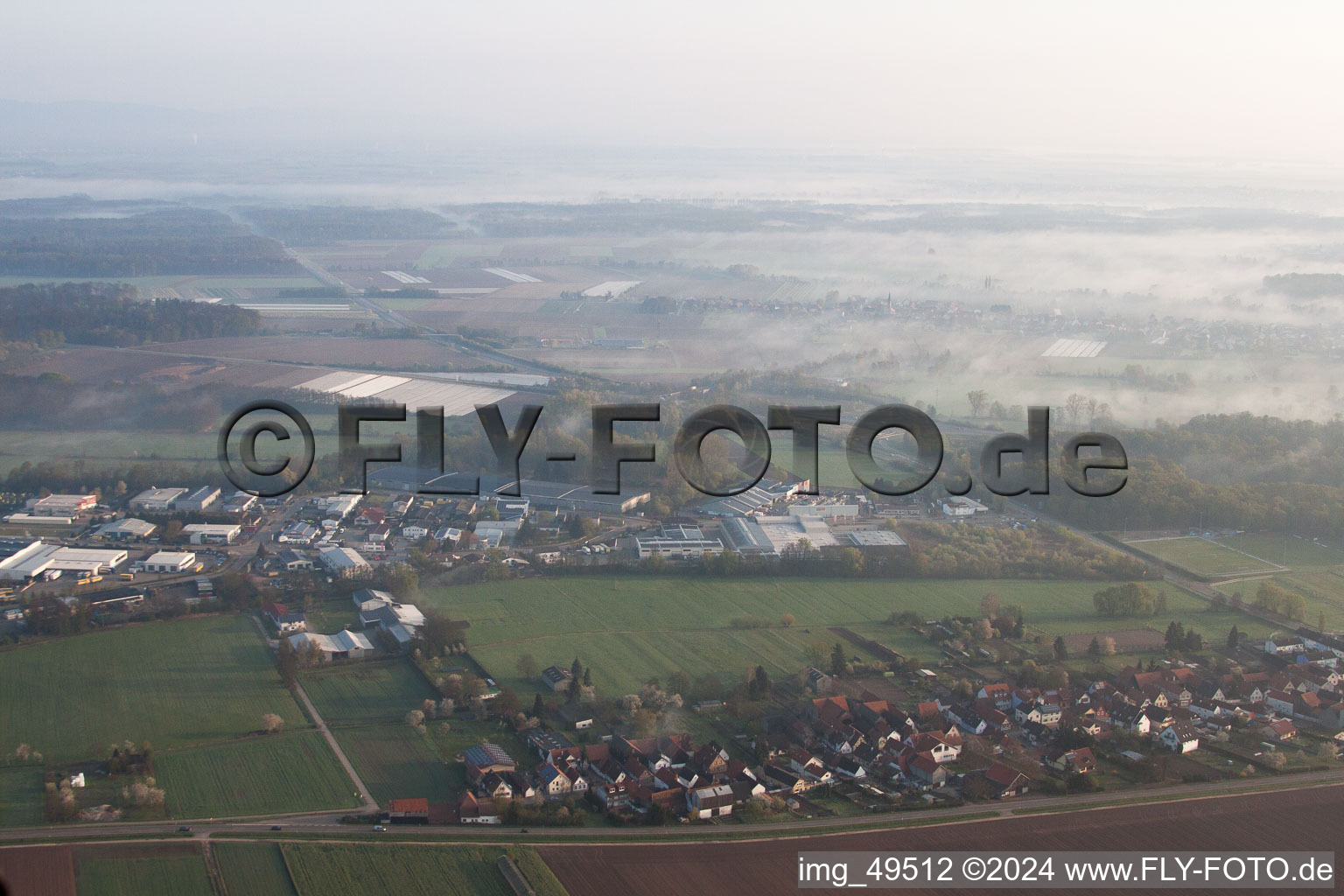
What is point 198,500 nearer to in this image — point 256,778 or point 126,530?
point 126,530

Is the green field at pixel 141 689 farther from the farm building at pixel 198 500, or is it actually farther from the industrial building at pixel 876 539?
the industrial building at pixel 876 539

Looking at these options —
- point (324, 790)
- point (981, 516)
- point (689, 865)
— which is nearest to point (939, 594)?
point (981, 516)

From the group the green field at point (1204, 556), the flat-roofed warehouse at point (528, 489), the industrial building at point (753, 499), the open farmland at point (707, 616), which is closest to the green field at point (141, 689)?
the open farmland at point (707, 616)

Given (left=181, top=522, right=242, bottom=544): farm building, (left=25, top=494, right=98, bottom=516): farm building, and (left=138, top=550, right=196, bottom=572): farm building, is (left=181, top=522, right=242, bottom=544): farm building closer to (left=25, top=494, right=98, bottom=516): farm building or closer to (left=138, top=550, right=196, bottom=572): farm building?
(left=138, top=550, right=196, bottom=572): farm building

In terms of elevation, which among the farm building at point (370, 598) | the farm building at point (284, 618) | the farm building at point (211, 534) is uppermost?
the farm building at point (211, 534)


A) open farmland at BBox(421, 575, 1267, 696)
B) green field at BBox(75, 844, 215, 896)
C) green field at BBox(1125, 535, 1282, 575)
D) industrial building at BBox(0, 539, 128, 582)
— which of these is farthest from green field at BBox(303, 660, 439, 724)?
green field at BBox(1125, 535, 1282, 575)
